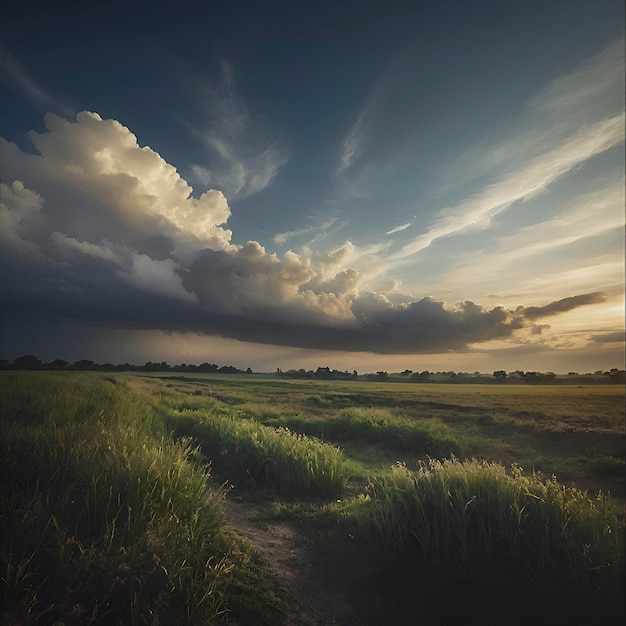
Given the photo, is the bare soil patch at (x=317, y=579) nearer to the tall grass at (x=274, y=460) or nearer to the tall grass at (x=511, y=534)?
the tall grass at (x=511, y=534)

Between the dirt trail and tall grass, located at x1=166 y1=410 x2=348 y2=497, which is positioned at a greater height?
tall grass, located at x1=166 y1=410 x2=348 y2=497

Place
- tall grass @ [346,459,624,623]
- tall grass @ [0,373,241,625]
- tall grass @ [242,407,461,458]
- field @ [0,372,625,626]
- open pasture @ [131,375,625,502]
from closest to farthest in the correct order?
tall grass @ [0,373,241,625] < field @ [0,372,625,626] < tall grass @ [346,459,624,623] < open pasture @ [131,375,625,502] < tall grass @ [242,407,461,458]

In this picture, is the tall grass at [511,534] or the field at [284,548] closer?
the field at [284,548]

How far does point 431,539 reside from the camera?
17.1 feet

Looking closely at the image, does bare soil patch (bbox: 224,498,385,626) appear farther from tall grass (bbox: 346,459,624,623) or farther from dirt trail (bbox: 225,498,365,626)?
tall grass (bbox: 346,459,624,623)

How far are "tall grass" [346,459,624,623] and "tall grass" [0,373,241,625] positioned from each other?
8.72ft

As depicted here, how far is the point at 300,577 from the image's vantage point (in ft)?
17.3

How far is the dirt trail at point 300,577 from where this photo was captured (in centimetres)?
431

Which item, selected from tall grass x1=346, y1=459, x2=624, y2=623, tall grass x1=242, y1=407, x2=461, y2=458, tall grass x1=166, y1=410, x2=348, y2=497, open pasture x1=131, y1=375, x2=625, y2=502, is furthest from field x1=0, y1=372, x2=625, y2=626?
tall grass x1=242, y1=407, x2=461, y2=458

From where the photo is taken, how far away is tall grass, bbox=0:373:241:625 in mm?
3412

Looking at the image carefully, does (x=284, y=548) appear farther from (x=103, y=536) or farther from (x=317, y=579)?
(x=103, y=536)

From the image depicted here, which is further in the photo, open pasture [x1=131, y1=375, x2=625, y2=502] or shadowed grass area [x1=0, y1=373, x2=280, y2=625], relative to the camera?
open pasture [x1=131, y1=375, x2=625, y2=502]

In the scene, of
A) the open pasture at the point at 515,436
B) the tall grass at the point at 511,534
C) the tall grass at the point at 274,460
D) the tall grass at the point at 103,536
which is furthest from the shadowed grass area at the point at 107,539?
the open pasture at the point at 515,436

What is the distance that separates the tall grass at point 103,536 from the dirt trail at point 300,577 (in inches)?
38.2
